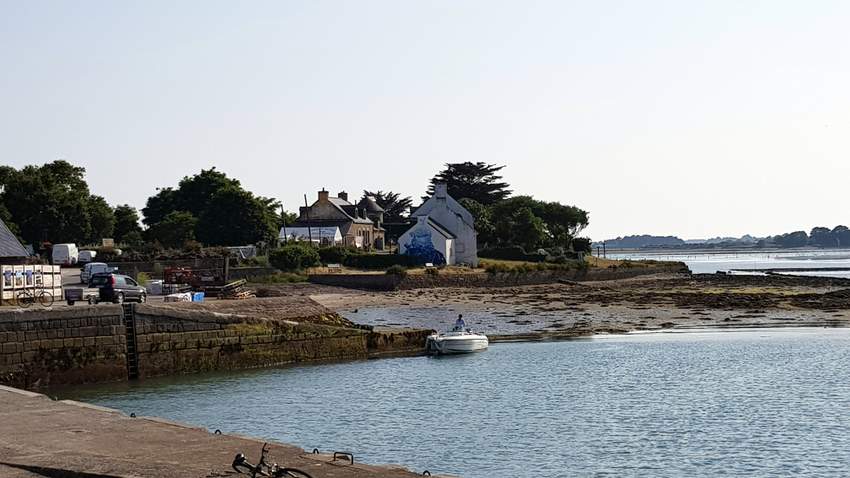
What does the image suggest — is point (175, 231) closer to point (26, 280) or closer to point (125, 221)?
point (125, 221)

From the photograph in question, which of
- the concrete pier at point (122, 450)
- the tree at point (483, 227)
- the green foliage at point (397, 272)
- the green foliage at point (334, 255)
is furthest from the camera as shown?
the tree at point (483, 227)

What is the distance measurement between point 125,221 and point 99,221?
13.0m

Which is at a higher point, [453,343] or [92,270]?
[92,270]

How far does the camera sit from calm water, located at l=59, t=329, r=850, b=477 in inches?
1011

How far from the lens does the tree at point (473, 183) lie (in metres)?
159

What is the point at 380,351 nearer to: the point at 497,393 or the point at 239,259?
the point at 497,393

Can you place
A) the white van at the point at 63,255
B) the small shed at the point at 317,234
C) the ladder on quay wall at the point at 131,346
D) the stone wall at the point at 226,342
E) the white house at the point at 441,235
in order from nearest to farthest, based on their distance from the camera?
1. the ladder on quay wall at the point at 131,346
2. the stone wall at the point at 226,342
3. the white van at the point at 63,255
4. the white house at the point at 441,235
5. the small shed at the point at 317,234

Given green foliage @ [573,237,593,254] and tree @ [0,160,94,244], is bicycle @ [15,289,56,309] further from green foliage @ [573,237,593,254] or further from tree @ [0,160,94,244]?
green foliage @ [573,237,593,254]

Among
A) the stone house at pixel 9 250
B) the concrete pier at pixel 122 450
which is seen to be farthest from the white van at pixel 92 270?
the concrete pier at pixel 122 450

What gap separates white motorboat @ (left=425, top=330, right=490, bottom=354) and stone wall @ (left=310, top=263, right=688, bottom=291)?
36.8 meters

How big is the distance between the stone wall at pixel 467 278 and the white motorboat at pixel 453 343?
1451 inches

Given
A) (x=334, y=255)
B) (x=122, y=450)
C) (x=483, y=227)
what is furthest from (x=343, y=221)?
(x=122, y=450)

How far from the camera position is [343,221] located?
123 meters

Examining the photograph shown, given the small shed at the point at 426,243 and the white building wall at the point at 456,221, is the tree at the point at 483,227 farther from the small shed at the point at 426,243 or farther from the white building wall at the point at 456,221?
the small shed at the point at 426,243
